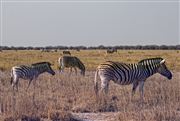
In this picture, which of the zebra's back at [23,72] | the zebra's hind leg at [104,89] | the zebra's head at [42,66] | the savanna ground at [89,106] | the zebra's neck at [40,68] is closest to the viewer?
the savanna ground at [89,106]

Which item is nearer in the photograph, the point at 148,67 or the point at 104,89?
the point at 104,89

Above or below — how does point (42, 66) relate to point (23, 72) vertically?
above

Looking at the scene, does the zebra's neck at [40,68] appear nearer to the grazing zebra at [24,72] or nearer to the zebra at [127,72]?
the grazing zebra at [24,72]

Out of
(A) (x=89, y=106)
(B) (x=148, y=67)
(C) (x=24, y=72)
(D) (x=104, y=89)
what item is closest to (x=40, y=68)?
(C) (x=24, y=72)

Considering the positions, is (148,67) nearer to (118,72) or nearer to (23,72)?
(118,72)

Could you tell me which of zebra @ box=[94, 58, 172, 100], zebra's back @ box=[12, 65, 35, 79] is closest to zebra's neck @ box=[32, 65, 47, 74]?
zebra's back @ box=[12, 65, 35, 79]

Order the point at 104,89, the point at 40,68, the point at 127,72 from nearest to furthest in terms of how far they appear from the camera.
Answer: the point at 104,89 → the point at 127,72 → the point at 40,68

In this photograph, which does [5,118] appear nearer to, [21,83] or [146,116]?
[146,116]

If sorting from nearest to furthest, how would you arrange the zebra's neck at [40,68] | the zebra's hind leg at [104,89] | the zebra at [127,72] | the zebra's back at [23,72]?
the zebra's hind leg at [104,89], the zebra at [127,72], the zebra's back at [23,72], the zebra's neck at [40,68]

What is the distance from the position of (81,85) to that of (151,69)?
282cm

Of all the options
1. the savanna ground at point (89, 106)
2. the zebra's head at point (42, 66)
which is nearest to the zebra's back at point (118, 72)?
the savanna ground at point (89, 106)

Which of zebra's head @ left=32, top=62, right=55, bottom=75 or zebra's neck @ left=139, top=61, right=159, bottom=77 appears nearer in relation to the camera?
zebra's neck @ left=139, top=61, right=159, bottom=77

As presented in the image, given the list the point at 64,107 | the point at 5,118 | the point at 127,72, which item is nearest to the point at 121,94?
the point at 127,72

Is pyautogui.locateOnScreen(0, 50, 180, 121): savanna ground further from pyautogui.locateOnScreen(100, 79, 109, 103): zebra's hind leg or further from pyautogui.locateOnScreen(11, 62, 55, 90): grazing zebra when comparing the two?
pyautogui.locateOnScreen(11, 62, 55, 90): grazing zebra
